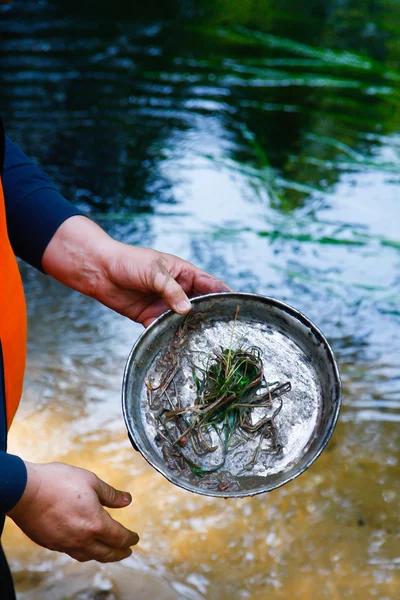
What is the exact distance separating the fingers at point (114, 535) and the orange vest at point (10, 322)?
13.6 inches

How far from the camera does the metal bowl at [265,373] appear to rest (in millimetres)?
1525

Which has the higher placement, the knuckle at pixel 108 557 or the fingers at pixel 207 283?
the fingers at pixel 207 283

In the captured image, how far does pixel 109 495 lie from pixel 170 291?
534 mm

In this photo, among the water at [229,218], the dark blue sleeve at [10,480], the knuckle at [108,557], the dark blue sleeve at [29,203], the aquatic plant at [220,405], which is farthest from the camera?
the water at [229,218]

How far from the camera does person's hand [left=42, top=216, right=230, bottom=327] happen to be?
71.7 inches

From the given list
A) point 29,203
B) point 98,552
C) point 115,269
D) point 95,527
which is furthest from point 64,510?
point 29,203

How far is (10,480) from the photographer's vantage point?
49.9 inches

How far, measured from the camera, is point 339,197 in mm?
4293

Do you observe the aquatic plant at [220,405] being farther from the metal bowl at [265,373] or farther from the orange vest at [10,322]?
the orange vest at [10,322]

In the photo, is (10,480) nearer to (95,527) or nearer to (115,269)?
(95,527)

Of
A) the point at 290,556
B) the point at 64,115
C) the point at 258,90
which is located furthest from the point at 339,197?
the point at 290,556

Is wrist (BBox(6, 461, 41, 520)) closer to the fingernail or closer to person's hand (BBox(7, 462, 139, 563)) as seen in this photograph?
person's hand (BBox(7, 462, 139, 563))

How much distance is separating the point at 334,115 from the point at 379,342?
8.26ft

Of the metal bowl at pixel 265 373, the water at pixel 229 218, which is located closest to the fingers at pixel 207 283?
the metal bowl at pixel 265 373
